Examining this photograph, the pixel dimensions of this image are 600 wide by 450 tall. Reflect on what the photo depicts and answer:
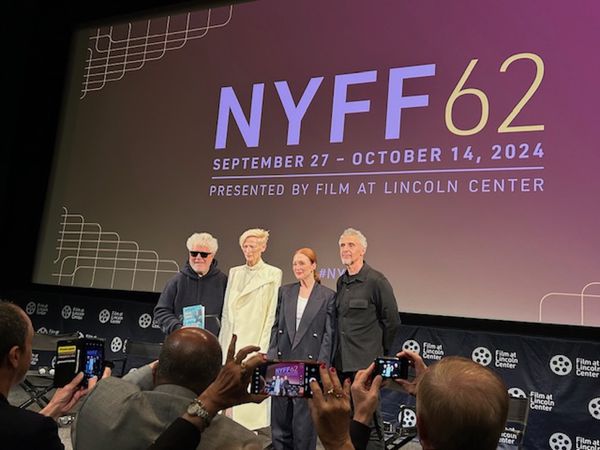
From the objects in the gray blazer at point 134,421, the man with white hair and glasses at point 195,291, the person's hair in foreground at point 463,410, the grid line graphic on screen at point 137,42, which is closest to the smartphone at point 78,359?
the gray blazer at point 134,421

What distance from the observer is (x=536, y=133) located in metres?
4.23

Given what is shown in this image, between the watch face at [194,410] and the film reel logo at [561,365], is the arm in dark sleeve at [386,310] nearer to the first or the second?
the film reel logo at [561,365]

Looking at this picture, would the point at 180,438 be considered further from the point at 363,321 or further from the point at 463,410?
the point at 363,321

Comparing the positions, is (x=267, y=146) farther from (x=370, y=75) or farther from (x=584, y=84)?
(x=584, y=84)

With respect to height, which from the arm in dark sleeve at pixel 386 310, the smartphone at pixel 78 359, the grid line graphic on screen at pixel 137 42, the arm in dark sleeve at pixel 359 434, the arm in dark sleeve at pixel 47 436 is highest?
the grid line graphic on screen at pixel 137 42

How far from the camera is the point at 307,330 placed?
3777mm

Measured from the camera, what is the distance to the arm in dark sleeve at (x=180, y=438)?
4.00ft

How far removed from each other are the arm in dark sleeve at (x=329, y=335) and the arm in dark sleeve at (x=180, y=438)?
2492 mm

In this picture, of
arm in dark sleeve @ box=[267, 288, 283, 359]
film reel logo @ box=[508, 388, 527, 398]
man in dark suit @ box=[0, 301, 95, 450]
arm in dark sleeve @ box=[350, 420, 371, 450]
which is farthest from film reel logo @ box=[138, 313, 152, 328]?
arm in dark sleeve @ box=[350, 420, 371, 450]

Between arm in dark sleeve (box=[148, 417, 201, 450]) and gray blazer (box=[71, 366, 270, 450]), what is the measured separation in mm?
97

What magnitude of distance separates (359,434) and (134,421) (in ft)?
1.74

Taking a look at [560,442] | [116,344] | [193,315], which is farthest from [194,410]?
[116,344]

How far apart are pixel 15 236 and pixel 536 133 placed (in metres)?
5.62

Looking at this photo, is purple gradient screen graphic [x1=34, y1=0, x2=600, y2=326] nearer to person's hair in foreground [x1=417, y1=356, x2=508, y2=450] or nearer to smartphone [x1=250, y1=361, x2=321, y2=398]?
smartphone [x1=250, y1=361, x2=321, y2=398]
